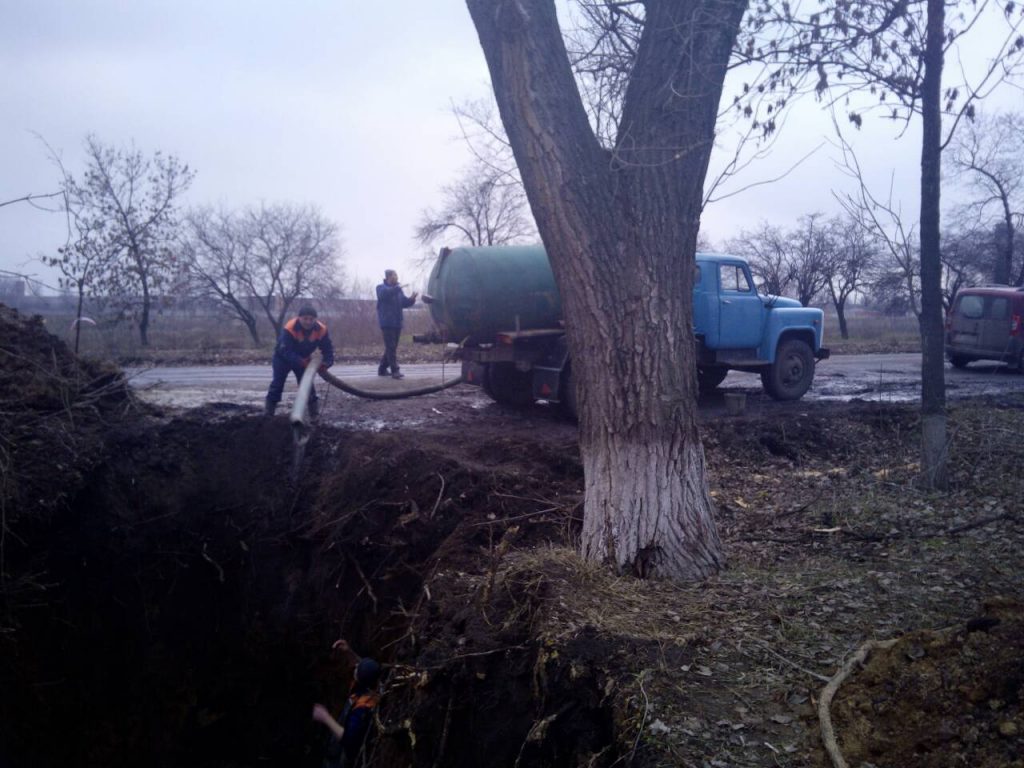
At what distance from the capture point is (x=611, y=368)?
575cm

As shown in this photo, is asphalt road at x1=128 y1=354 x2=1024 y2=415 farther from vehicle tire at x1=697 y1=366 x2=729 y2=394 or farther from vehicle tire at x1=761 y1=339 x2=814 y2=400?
vehicle tire at x1=761 y1=339 x2=814 y2=400

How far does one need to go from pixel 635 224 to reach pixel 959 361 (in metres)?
17.6

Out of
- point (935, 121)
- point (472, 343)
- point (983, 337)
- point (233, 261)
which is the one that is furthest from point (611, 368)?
point (233, 261)

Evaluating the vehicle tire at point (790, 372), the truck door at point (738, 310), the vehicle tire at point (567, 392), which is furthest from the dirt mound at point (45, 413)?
the vehicle tire at point (790, 372)

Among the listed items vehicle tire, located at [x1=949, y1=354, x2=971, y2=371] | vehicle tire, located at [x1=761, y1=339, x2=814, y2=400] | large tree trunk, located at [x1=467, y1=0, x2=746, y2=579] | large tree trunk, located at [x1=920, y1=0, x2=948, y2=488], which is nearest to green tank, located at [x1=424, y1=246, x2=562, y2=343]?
vehicle tire, located at [x1=761, y1=339, x2=814, y2=400]

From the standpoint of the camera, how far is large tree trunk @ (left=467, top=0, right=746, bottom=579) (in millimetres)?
5707

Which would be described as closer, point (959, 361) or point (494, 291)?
point (494, 291)

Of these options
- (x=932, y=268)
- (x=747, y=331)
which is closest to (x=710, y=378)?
(x=747, y=331)

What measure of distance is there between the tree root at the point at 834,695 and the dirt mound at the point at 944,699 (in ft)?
0.15

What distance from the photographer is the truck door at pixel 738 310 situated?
41.6 ft

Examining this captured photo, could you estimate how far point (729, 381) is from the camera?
56.4 feet

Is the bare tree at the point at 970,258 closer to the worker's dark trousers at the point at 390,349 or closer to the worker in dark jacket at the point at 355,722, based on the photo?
the worker's dark trousers at the point at 390,349

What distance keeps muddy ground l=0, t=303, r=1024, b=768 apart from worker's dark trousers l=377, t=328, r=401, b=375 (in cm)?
258

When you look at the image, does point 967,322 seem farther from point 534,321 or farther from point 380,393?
point 380,393
